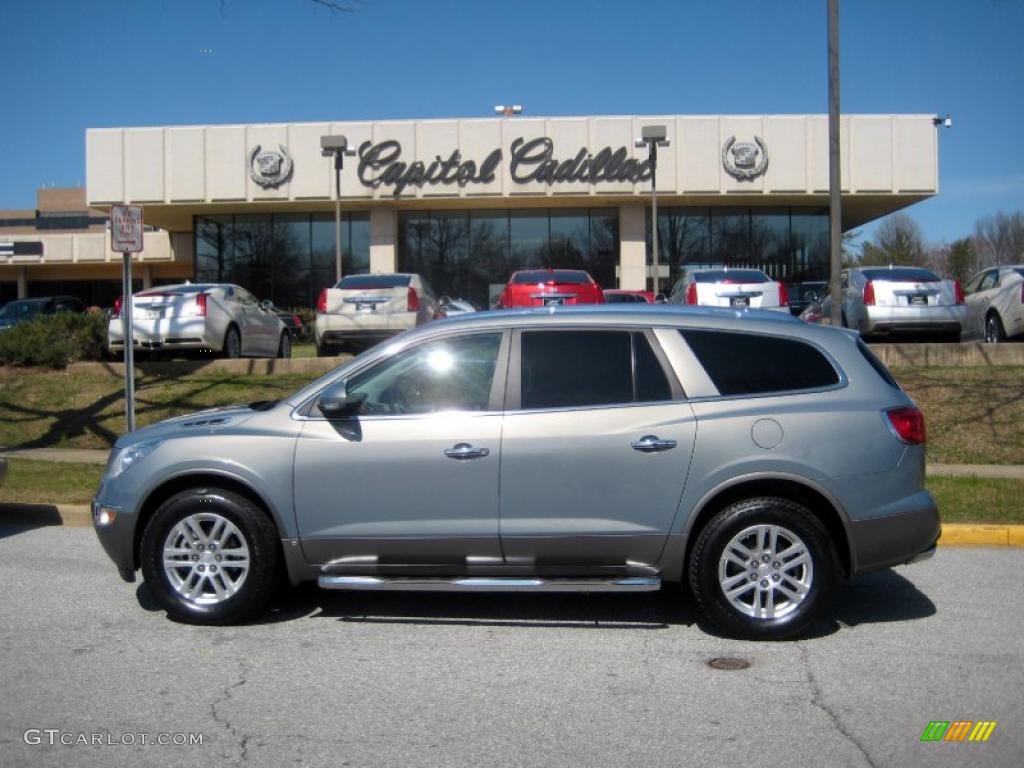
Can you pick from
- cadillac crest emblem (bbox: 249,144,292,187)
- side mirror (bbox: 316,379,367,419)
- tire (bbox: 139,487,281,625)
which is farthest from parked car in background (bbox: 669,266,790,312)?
cadillac crest emblem (bbox: 249,144,292,187)

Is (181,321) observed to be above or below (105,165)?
below

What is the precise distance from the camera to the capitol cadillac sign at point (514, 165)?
3319 centimetres

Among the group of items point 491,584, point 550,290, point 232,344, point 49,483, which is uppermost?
point 550,290

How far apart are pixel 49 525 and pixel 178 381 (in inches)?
256

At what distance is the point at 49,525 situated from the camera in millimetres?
9258

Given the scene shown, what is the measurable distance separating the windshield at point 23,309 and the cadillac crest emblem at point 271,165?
8.33 m

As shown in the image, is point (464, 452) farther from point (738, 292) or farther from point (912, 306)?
point (912, 306)

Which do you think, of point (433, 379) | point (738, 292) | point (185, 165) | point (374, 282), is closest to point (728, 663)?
point (433, 379)

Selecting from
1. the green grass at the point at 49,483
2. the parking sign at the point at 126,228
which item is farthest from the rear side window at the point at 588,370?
the parking sign at the point at 126,228

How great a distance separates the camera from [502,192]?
110 feet

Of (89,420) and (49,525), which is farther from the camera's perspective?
(89,420)

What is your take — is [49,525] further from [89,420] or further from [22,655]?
[89,420]

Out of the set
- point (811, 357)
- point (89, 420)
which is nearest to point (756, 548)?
point (811, 357)

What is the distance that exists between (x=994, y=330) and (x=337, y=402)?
13.9 metres
